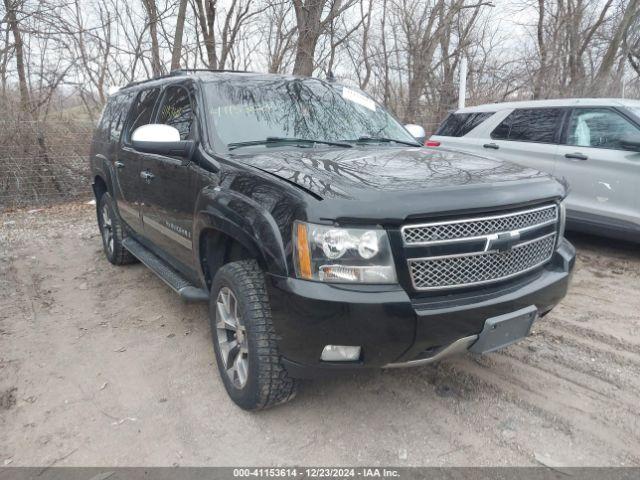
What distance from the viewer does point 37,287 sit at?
4883mm

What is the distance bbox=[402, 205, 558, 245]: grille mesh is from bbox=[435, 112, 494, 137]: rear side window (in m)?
4.51

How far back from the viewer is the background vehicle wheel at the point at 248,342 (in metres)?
2.42

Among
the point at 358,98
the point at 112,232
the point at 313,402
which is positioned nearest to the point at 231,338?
the point at 313,402

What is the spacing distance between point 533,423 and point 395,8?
1600 cm

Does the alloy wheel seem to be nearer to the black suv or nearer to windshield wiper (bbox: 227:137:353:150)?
the black suv

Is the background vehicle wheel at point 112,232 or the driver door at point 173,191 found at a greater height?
the driver door at point 173,191

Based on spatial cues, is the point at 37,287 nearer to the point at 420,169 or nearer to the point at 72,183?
the point at 420,169

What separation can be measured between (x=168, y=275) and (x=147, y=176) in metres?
0.81

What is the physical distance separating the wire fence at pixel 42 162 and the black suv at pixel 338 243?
6918 mm

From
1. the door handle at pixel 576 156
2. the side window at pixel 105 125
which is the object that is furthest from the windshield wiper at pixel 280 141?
the door handle at pixel 576 156

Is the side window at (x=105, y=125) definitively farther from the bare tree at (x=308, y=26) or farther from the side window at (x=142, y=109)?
the bare tree at (x=308, y=26)

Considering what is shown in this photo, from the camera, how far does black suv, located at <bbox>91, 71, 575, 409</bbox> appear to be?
2.14 metres

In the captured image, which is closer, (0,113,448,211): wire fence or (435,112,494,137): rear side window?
(435,112,494,137): rear side window

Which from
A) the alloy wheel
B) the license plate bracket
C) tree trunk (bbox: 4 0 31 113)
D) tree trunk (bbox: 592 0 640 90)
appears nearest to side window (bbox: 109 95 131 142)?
the alloy wheel
